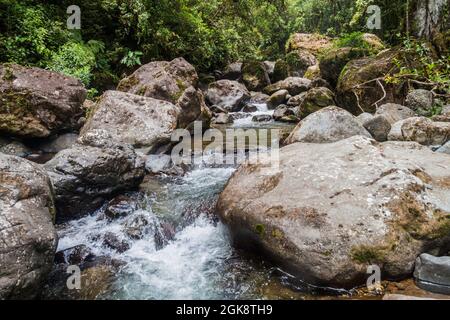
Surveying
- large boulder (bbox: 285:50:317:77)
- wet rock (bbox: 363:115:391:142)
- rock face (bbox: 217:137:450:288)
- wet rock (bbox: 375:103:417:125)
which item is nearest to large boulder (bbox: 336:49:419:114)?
wet rock (bbox: 375:103:417:125)

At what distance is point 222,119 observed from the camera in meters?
11.6

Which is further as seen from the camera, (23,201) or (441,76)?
(441,76)

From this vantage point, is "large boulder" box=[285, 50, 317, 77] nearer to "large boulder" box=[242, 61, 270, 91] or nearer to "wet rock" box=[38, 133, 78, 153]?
"large boulder" box=[242, 61, 270, 91]

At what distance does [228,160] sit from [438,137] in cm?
387

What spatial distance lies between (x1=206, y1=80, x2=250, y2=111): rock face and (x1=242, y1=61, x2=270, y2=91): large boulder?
275 centimetres

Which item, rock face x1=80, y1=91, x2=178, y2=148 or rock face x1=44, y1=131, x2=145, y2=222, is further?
rock face x1=80, y1=91, x2=178, y2=148

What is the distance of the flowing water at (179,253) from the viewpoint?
3.72 meters

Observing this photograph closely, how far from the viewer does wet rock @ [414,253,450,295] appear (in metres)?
3.28

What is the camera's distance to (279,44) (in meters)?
28.5

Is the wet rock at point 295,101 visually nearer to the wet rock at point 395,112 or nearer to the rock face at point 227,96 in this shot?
the rock face at point 227,96

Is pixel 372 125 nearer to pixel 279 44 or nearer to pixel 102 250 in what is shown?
pixel 102 250

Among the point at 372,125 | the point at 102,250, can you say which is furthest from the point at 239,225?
the point at 372,125

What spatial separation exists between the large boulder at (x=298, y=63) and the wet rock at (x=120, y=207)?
587 inches

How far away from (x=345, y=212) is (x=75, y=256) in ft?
10.6
